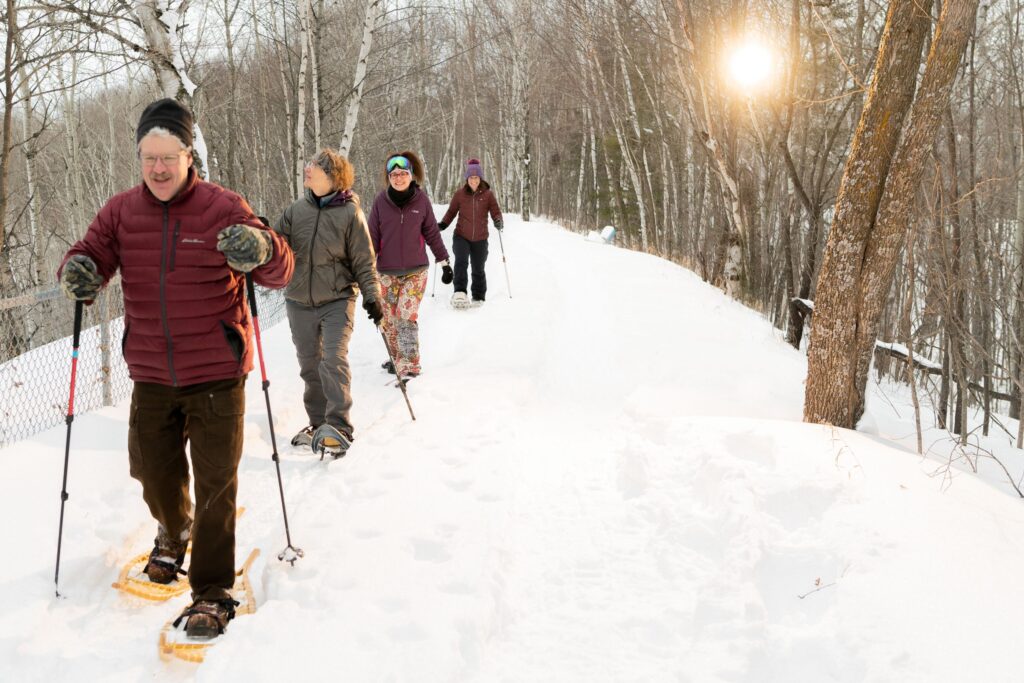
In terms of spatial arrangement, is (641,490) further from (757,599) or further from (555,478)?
(757,599)

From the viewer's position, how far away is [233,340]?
281 centimetres

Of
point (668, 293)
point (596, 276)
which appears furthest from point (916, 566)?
point (596, 276)

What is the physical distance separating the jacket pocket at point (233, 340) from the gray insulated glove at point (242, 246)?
0.30 meters

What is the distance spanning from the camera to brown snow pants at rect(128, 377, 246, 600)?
281 cm

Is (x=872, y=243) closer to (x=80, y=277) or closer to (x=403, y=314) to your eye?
(x=403, y=314)

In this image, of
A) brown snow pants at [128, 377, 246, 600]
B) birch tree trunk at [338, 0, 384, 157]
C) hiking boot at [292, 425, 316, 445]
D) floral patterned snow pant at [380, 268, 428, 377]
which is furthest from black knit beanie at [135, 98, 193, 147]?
birch tree trunk at [338, 0, 384, 157]

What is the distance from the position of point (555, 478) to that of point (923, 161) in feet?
11.7

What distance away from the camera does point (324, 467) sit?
4.54m

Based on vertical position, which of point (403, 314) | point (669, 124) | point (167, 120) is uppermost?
point (669, 124)


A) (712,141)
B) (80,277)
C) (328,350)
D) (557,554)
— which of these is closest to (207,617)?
(80,277)

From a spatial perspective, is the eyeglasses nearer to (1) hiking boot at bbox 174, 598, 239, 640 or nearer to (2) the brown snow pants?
(2) the brown snow pants

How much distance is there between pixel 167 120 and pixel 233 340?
3.16 ft

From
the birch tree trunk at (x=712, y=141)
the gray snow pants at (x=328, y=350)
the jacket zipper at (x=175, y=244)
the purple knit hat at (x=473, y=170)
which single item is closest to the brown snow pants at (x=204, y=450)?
the jacket zipper at (x=175, y=244)

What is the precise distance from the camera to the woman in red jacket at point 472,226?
8.98 m
